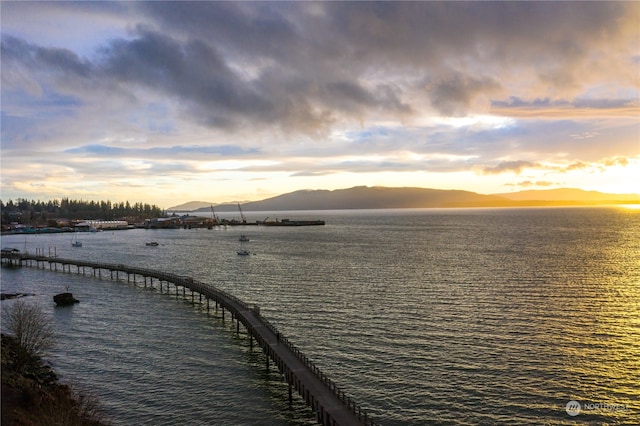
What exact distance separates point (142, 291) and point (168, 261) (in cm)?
4606

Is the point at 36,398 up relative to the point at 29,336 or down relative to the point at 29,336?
down

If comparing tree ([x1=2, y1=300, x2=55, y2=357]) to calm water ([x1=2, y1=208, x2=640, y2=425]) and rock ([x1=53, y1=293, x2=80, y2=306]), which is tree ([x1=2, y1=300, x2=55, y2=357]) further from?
rock ([x1=53, y1=293, x2=80, y2=306])

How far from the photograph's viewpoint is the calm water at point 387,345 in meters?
35.3

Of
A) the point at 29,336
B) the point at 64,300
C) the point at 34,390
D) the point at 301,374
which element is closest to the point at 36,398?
the point at 34,390

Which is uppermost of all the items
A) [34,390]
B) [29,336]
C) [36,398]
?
[29,336]

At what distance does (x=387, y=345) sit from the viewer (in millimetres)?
47750

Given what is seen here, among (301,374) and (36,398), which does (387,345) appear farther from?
(36,398)

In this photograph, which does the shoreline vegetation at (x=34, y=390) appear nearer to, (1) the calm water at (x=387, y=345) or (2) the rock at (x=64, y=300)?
(1) the calm water at (x=387, y=345)

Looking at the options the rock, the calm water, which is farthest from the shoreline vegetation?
the rock

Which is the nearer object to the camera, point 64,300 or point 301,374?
point 301,374

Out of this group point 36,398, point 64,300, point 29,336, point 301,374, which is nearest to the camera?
point 36,398

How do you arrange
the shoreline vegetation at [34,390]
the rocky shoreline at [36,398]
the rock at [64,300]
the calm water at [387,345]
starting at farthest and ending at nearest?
the rock at [64,300], the calm water at [387,345], the shoreline vegetation at [34,390], the rocky shoreline at [36,398]

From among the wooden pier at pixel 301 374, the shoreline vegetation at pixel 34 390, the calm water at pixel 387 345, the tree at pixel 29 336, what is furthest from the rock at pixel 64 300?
the wooden pier at pixel 301 374

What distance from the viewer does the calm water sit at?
35.3 m
